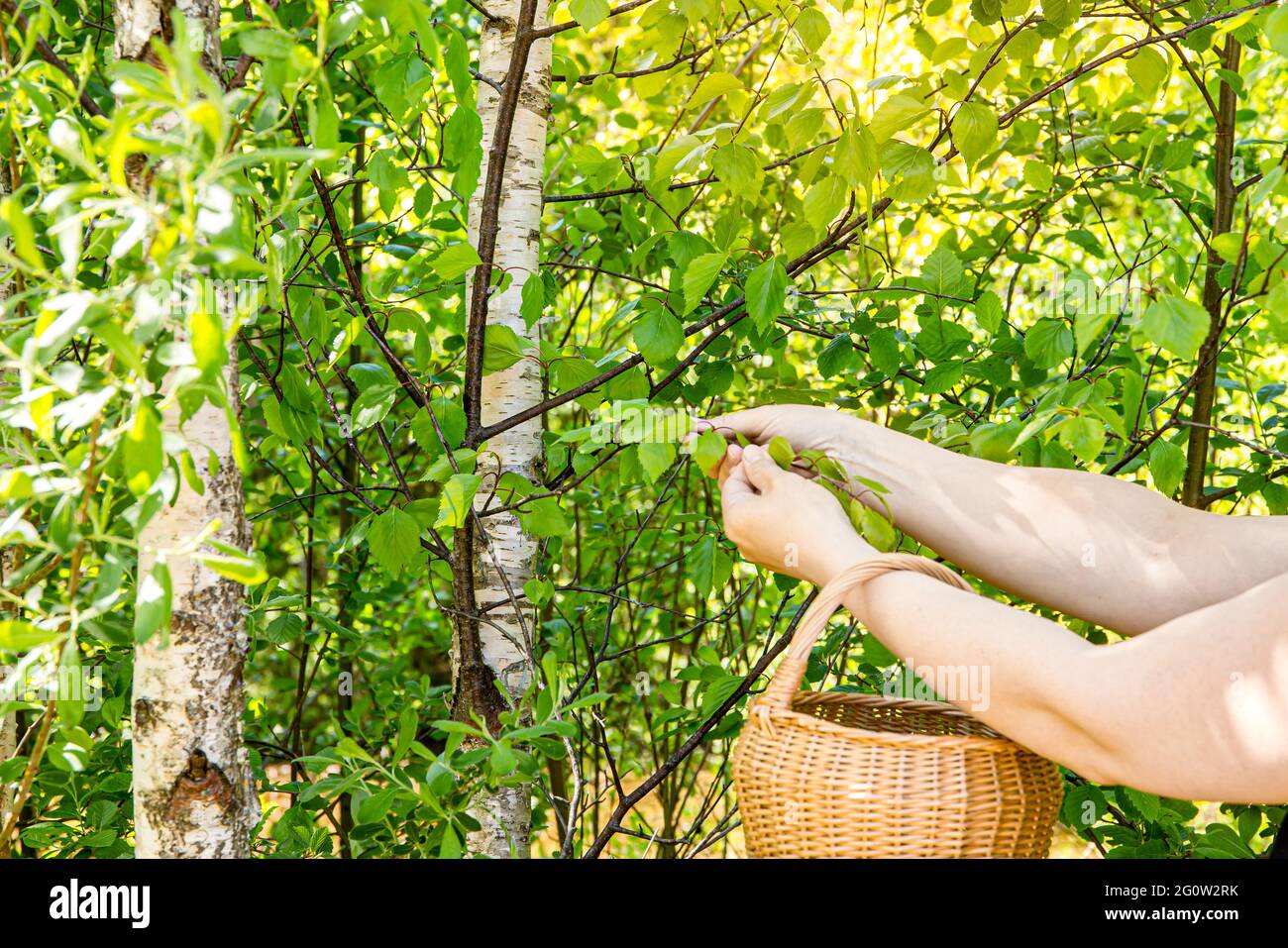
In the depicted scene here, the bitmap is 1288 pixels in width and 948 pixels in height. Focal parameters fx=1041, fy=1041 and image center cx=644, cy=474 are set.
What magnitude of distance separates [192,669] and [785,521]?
0.68m

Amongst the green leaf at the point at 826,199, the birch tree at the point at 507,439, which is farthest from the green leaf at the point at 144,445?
the green leaf at the point at 826,199

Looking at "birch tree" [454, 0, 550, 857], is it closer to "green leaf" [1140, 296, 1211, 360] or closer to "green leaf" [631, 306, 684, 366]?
"green leaf" [631, 306, 684, 366]

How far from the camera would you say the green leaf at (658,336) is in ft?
5.10

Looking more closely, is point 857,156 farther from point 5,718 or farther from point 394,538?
point 5,718

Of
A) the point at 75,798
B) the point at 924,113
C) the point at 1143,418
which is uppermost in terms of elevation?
the point at 924,113

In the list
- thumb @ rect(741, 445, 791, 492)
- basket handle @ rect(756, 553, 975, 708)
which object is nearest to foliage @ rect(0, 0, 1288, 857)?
thumb @ rect(741, 445, 791, 492)

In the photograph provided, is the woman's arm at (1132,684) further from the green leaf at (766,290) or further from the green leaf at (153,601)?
the green leaf at (153,601)

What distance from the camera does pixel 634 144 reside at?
2605 mm

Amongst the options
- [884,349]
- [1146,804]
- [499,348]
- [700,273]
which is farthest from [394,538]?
[1146,804]

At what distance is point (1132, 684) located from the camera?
0.95 m

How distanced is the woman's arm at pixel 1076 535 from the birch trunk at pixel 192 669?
2.67 ft
